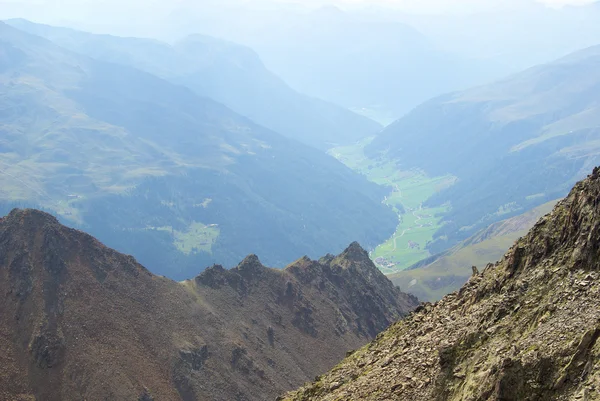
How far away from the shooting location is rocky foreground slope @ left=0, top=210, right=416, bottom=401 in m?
111

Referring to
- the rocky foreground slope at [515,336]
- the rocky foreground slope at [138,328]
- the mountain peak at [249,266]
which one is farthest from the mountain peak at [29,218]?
the rocky foreground slope at [515,336]

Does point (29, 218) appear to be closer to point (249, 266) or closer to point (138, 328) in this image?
point (138, 328)

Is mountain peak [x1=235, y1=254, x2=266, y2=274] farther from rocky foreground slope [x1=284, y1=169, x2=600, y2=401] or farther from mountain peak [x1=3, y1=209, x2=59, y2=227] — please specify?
Answer: rocky foreground slope [x1=284, y1=169, x2=600, y2=401]

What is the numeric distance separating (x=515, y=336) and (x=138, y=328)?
3557 inches

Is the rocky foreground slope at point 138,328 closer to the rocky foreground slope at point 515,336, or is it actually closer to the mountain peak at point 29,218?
the mountain peak at point 29,218

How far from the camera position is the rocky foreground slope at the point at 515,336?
3997 centimetres

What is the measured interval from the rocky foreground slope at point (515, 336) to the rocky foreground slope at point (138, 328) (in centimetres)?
5450

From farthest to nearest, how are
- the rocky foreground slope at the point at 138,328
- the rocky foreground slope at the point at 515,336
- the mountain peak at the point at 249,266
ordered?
the mountain peak at the point at 249,266
the rocky foreground slope at the point at 138,328
the rocky foreground slope at the point at 515,336

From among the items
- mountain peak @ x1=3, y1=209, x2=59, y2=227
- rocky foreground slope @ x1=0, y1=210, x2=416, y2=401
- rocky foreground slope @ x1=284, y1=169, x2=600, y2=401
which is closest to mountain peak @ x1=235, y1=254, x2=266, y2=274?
rocky foreground slope @ x1=0, y1=210, x2=416, y2=401

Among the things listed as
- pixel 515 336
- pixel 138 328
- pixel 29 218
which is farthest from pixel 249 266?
pixel 515 336

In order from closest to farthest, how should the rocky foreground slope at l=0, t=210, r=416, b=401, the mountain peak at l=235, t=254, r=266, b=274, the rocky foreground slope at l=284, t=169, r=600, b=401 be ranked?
the rocky foreground slope at l=284, t=169, r=600, b=401 < the rocky foreground slope at l=0, t=210, r=416, b=401 < the mountain peak at l=235, t=254, r=266, b=274

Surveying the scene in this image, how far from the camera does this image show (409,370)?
5447 centimetres

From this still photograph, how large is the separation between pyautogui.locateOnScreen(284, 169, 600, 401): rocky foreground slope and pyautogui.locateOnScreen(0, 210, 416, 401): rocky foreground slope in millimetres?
54498

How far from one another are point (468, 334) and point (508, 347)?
20.3ft
